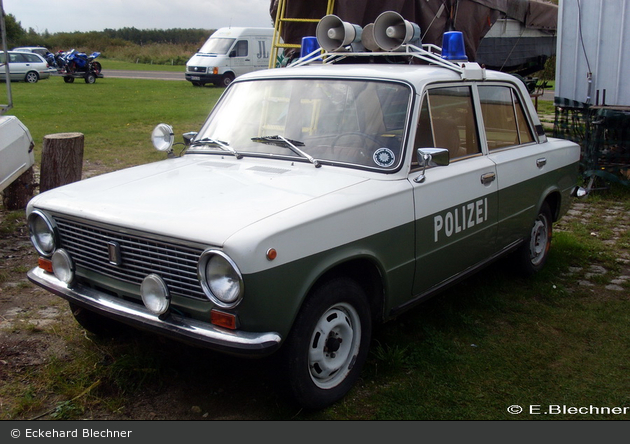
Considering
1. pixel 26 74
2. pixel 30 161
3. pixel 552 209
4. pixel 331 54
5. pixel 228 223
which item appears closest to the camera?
pixel 228 223

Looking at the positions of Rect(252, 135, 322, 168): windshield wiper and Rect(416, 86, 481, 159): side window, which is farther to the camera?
Rect(416, 86, 481, 159): side window

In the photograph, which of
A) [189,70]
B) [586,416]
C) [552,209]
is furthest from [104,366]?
[189,70]

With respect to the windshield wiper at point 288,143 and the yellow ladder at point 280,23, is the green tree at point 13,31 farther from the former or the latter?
the windshield wiper at point 288,143

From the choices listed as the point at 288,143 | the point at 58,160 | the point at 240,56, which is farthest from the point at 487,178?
the point at 240,56

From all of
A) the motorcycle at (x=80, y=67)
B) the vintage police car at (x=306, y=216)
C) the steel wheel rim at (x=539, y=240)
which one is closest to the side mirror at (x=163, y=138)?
the vintage police car at (x=306, y=216)

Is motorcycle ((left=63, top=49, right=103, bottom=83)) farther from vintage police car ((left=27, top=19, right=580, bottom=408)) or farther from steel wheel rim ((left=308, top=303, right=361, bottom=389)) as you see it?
steel wheel rim ((left=308, top=303, right=361, bottom=389))

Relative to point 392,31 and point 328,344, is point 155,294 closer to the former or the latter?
point 328,344

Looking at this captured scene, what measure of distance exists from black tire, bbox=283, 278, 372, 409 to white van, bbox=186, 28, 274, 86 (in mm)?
22212

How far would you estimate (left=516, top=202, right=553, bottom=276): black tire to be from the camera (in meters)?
5.32

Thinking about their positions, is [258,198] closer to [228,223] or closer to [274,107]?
[228,223]

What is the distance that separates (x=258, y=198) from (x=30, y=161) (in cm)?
518

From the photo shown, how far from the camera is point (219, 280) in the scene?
114 inches

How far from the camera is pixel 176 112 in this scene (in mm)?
16938

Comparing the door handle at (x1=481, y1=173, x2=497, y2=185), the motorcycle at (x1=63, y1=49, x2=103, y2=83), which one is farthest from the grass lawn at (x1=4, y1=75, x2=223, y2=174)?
the door handle at (x1=481, y1=173, x2=497, y2=185)
